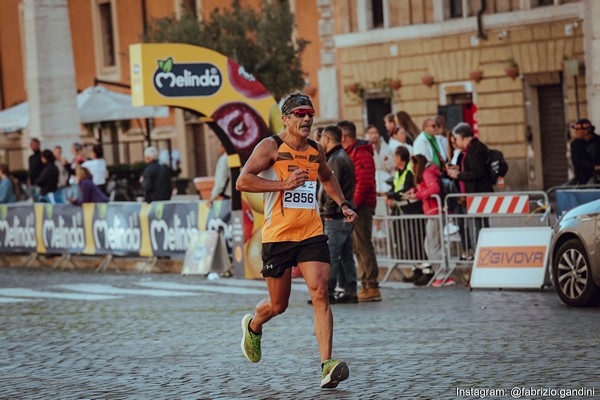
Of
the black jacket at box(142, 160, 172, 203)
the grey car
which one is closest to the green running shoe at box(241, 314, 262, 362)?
the grey car

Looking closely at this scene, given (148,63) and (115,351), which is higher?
(148,63)

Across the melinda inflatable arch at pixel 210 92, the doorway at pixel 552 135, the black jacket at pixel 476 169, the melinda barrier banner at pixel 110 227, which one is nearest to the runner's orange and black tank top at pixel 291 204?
the black jacket at pixel 476 169

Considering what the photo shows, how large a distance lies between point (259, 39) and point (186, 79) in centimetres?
2316

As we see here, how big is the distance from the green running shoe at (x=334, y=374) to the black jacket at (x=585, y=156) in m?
10.0

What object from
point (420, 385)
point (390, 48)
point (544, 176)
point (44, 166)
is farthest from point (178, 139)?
point (420, 385)

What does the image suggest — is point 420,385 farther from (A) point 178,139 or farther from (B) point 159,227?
(A) point 178,139

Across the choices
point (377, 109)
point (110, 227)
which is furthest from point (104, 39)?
point (110, 227)

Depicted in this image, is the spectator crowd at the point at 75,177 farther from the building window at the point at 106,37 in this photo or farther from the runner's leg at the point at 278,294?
the building window at the point at 106,37

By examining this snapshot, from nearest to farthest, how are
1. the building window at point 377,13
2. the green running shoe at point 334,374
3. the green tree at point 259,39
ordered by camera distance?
1. the green running shoe at point 334,374
2. the building window at point 377,13
3. the green tree at point 259,39

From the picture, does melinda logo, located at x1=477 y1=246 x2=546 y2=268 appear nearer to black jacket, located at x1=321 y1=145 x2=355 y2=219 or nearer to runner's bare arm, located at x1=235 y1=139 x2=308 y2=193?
black jacket, located at x1=321 y1=145 x2=355 y2=219

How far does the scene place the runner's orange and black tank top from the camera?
11195 mm

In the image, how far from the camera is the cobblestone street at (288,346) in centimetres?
1077

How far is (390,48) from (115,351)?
28.1 metres

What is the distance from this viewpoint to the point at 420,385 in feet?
34.2
